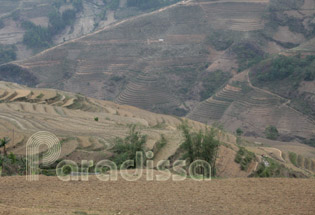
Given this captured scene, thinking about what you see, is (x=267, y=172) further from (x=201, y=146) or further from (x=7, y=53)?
(x=7, y=53)

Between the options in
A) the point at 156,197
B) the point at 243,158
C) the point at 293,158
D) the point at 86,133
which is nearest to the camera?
the point at 156,197

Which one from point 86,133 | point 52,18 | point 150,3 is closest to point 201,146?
point 86,133

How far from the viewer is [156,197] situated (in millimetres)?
10117

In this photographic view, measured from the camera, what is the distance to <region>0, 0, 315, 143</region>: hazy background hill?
48.7 meters

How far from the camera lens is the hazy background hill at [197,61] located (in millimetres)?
48719

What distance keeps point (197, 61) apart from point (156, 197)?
5343 cm

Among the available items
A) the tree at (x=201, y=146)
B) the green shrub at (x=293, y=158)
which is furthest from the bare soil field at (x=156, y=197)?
the green shrub at (x=293, y=158)

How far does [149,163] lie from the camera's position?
15.9 m

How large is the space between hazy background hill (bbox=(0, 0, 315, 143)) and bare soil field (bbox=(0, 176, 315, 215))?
3515 cm

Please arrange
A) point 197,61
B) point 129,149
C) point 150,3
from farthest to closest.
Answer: point 150,3
point 197,61
point 129,149

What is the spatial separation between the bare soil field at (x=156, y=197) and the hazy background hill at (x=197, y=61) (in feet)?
115

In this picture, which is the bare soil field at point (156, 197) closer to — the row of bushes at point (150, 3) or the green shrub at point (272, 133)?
the green shrub at point (272, 133)

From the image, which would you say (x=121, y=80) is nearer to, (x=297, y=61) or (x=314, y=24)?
(x=297, y=61)

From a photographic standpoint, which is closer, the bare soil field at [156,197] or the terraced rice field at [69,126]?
the bare soil field at [156,197]
